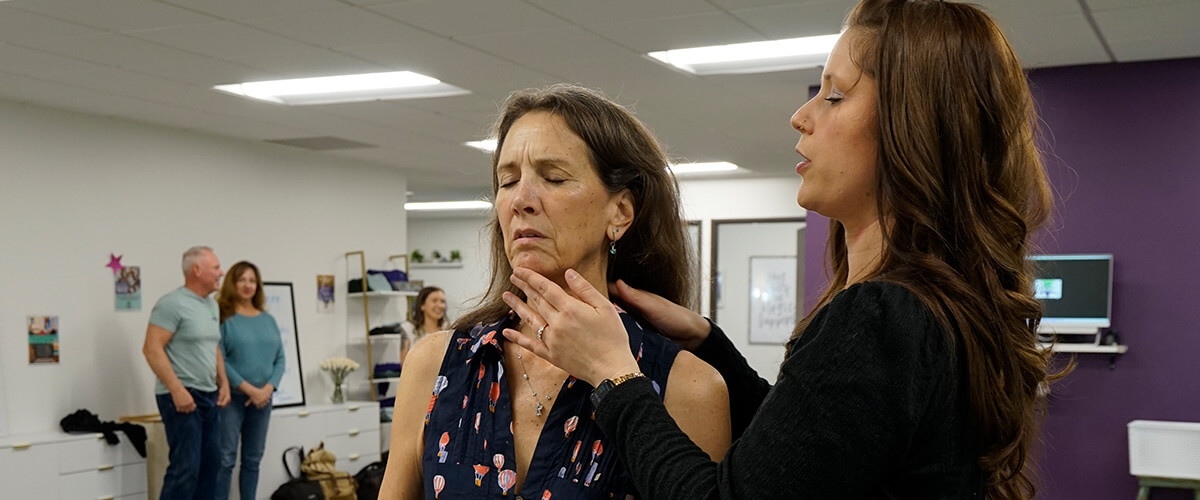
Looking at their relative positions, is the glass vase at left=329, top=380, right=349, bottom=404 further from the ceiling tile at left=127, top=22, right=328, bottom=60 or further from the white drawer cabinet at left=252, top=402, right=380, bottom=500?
the ceiling tile at left=127, top=22, right=328, bottom=60

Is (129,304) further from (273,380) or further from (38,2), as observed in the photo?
(38,2)

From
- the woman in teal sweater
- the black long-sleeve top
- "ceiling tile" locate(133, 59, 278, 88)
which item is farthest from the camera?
the woman in teal sweater

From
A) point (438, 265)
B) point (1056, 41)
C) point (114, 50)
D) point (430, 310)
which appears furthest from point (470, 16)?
point (438, 265)

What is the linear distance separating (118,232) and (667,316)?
684 centimetres

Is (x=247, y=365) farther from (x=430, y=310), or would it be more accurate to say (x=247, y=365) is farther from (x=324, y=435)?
(x=430, y=310)

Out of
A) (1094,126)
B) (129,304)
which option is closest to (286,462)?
(129,304)

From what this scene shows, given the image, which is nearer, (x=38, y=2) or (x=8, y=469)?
(x=38, y=2)

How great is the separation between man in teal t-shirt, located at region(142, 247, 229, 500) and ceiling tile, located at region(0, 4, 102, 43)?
2229 mm

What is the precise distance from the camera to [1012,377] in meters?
1.08

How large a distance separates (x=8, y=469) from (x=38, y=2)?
2999mm

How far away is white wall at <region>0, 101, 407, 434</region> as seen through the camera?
22.7 ft

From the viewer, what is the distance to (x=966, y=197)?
107 cm

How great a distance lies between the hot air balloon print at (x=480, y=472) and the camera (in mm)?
1395

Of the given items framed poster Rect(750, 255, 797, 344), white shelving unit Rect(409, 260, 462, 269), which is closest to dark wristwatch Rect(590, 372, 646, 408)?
framed poster Rect(750, 255, 797, 344)
